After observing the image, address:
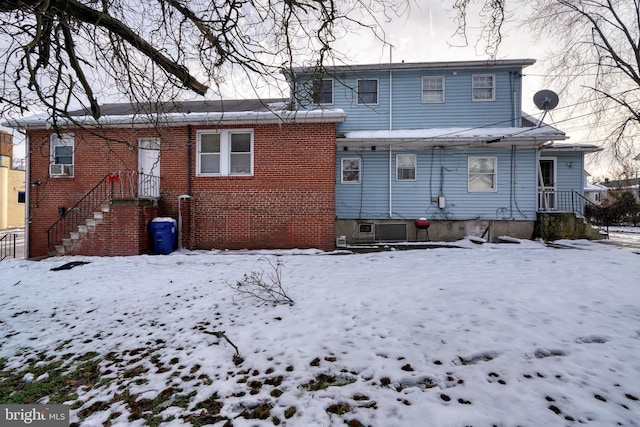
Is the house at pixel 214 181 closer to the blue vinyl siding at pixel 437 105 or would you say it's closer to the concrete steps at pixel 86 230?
the concrete steps at pixel 86 230

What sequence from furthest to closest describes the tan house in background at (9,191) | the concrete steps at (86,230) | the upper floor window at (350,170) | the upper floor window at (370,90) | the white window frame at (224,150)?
the tan house in background at (9,191)
the upper floor window at (370,90)
the upper floor window at (350,170)
the white window frame at (224,150)
the concrete steps at (86,230)

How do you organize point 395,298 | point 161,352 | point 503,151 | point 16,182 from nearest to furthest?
point 161,352, point 395,298, point 503,151, point 16,182

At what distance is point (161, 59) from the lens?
4.03 metres

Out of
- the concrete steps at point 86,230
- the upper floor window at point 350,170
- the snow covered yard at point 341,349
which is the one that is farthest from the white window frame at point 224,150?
the snow covered yard at point 341,349

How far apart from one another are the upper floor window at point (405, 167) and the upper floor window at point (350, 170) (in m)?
1.57

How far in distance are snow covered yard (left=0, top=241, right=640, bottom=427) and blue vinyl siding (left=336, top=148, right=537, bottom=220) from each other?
5.14m

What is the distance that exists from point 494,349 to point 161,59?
A: 543cm

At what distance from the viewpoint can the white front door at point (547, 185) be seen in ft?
36.8

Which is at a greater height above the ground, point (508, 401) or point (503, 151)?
point (503, 151)

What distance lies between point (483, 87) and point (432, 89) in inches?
76.3

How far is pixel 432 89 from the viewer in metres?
11.4

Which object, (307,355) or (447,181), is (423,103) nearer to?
(447,181)

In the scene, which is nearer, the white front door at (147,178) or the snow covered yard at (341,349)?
the snow covered yard at (341,349)

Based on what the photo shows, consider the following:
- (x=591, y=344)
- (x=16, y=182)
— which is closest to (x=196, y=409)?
(x=591, y=344)
